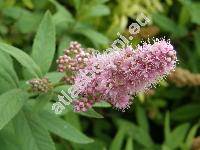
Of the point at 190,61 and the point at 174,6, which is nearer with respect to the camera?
the point at 190,61

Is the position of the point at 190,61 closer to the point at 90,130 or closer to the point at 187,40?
the point at 187,40

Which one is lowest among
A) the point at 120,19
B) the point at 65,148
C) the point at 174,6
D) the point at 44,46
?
the point at 65,148

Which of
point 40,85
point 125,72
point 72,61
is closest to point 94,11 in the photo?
point 72,61

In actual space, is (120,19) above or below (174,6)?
below

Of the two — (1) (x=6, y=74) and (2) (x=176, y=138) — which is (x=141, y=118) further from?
(1) (x=6, y=74)

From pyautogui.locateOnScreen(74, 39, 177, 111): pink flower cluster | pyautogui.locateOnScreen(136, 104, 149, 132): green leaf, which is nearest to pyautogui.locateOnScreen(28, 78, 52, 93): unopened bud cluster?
pyautogui.locateOnScreen(74, 39, 177, 111): pink flower cluster

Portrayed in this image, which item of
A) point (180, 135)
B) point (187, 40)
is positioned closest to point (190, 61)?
point (187, 40)

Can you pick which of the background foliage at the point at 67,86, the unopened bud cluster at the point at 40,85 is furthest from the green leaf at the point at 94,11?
the unopened bud cluster at the point at 40,85

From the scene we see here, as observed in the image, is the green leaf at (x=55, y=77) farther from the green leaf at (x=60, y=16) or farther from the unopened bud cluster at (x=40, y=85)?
the green leaf at (x=60, y=16)
